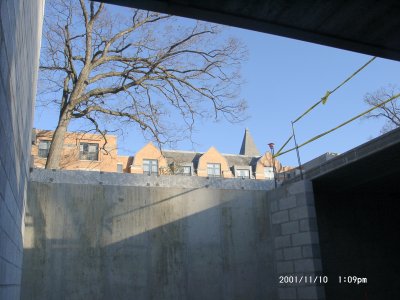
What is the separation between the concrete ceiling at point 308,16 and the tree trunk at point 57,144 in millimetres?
13655

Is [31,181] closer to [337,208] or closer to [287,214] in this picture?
[287,214]

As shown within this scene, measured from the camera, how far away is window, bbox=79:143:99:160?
4400cm

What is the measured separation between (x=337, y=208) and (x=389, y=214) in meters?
1.96

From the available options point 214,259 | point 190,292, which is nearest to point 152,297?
point 190,292

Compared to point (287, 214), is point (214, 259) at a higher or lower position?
lower

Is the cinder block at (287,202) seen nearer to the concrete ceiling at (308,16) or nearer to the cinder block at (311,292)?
the cinder block at (311,292)

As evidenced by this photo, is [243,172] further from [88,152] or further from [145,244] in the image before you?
[145,244]

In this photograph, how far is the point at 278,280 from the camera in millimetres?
10766

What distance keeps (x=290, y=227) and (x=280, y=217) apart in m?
0.41

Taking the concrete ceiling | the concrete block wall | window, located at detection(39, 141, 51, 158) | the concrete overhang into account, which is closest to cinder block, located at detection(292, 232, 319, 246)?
the concrete block wall

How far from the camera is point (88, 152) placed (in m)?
44.2

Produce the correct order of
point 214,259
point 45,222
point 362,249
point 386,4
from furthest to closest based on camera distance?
point 362,249
point 214,259
point 45,222
point 386,4

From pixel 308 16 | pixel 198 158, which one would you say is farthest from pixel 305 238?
pixel 198 158
